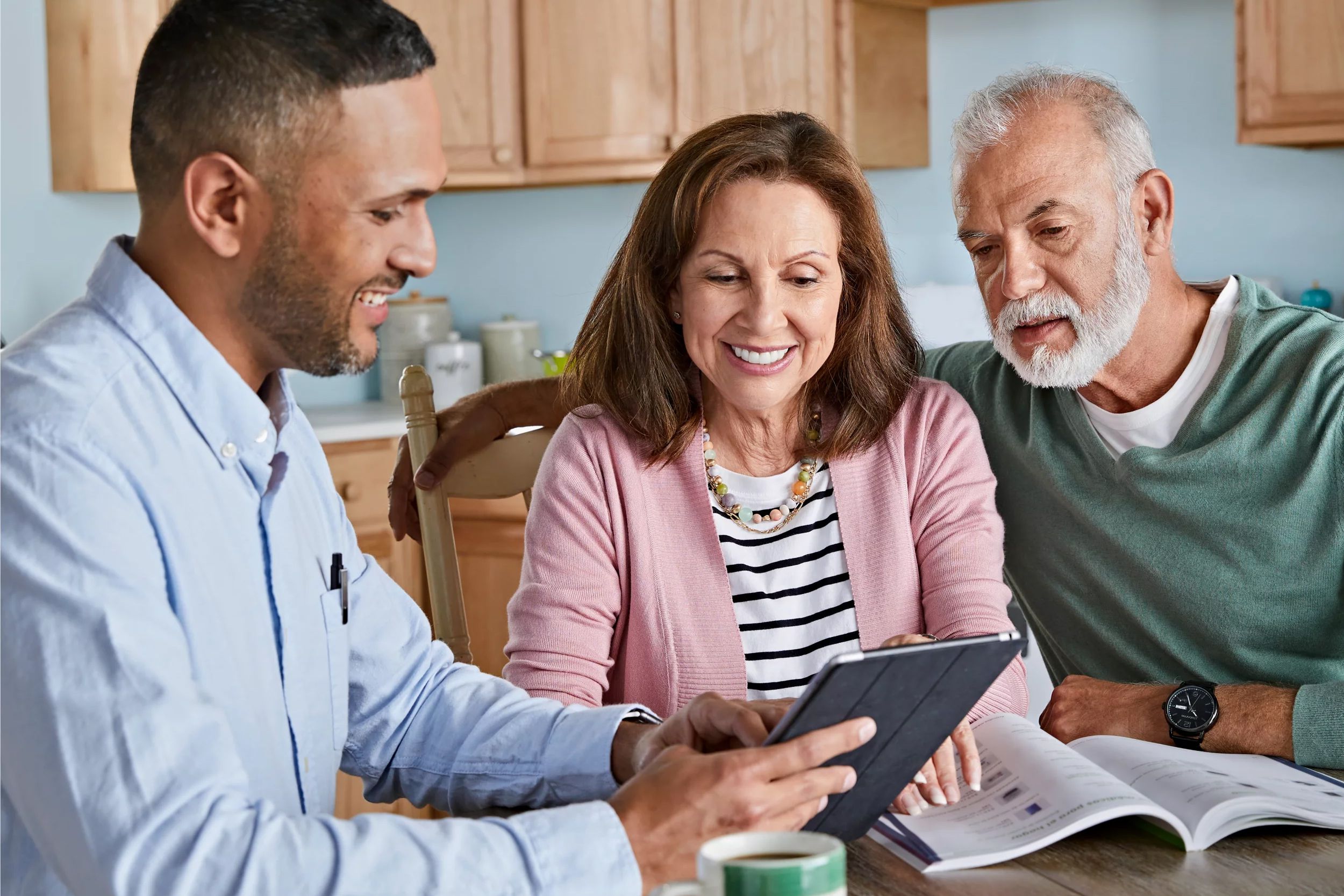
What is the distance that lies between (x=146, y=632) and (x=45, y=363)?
0.20 meters

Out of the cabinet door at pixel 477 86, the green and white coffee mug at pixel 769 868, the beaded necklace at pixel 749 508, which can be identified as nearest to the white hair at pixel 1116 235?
the beaded necklace at pixel 749 508

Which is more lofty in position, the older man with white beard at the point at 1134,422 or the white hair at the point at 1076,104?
the white hair at the point at 1076,104

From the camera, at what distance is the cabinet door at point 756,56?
3.50 m

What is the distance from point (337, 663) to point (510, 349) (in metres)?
2.74

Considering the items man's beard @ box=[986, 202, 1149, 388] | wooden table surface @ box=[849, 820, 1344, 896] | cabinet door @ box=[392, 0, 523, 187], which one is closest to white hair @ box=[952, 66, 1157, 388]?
man's beard @ box=[986, 202, 1149, 388]

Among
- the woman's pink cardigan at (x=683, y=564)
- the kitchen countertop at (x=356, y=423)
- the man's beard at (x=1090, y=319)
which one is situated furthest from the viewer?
the kitchen countertop at (x=356, y=423)

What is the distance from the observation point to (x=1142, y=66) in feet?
10.9

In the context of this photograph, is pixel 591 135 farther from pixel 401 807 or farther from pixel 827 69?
pixel 401 807

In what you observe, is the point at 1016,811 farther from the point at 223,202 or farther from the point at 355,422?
the point at 355,422

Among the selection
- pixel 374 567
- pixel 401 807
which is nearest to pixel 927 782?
pixel 374 567

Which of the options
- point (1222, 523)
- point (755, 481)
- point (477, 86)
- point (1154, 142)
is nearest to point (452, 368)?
point (477, 86)

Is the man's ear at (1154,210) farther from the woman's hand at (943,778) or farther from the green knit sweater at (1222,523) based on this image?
the woman's hand at (943,778)

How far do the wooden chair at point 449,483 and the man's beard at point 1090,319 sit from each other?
62 centimetres

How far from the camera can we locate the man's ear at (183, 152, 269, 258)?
38.0 inches
